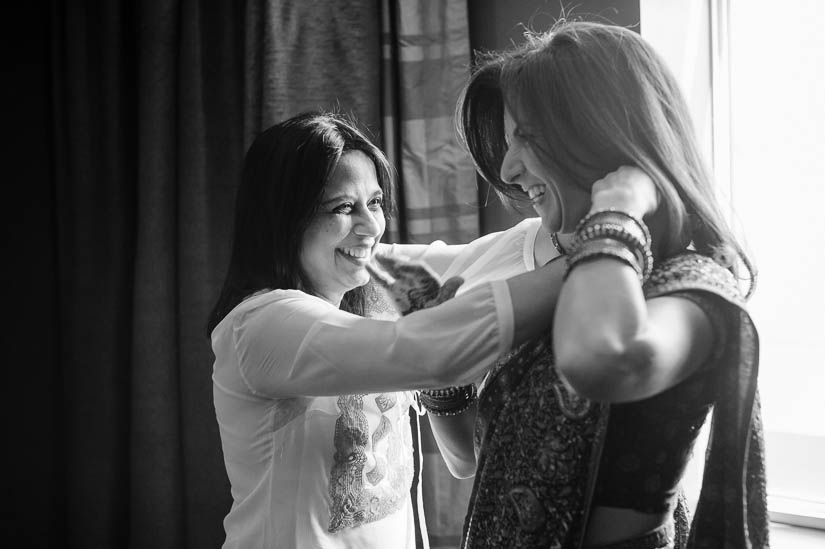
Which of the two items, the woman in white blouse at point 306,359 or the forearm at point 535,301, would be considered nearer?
the forearm at point 535,301

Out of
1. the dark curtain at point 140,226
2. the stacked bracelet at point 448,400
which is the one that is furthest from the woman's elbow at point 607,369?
the dark curtain at point 140,226

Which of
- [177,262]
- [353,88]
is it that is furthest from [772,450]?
[177,262]

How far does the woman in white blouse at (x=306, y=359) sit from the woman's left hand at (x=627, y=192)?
293mm

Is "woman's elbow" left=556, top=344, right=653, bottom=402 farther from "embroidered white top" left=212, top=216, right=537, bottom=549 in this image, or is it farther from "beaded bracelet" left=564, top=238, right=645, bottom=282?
"embroidered white top" left=212, top=216, right=537, bottom=549

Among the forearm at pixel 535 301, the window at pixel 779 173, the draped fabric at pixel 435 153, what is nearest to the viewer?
the forearm at pixel 535 301

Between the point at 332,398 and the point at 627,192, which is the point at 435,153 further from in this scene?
the point at 627,192

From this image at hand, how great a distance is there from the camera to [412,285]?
47.1 inches

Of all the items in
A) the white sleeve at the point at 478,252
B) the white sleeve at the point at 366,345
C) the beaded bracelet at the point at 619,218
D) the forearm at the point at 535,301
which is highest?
the beaded bracelet at the point at 619,218

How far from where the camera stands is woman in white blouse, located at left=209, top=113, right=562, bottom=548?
3.97ft

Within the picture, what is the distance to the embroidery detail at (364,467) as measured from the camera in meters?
1.30

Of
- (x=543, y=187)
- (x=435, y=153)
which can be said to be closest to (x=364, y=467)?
(x=543, y=187)

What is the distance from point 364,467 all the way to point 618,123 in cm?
68

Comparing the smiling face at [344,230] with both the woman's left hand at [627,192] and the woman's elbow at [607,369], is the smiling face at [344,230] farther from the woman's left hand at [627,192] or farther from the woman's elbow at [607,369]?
the woman's elbow at [607,369]

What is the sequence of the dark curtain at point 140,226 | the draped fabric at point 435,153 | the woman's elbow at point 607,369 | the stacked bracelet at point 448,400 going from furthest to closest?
the dark curtain at point 140,226 → the draped fabric at point 435,153 → the stacked bracelet at point 448,400 → the woman's elbow at point 607,369
